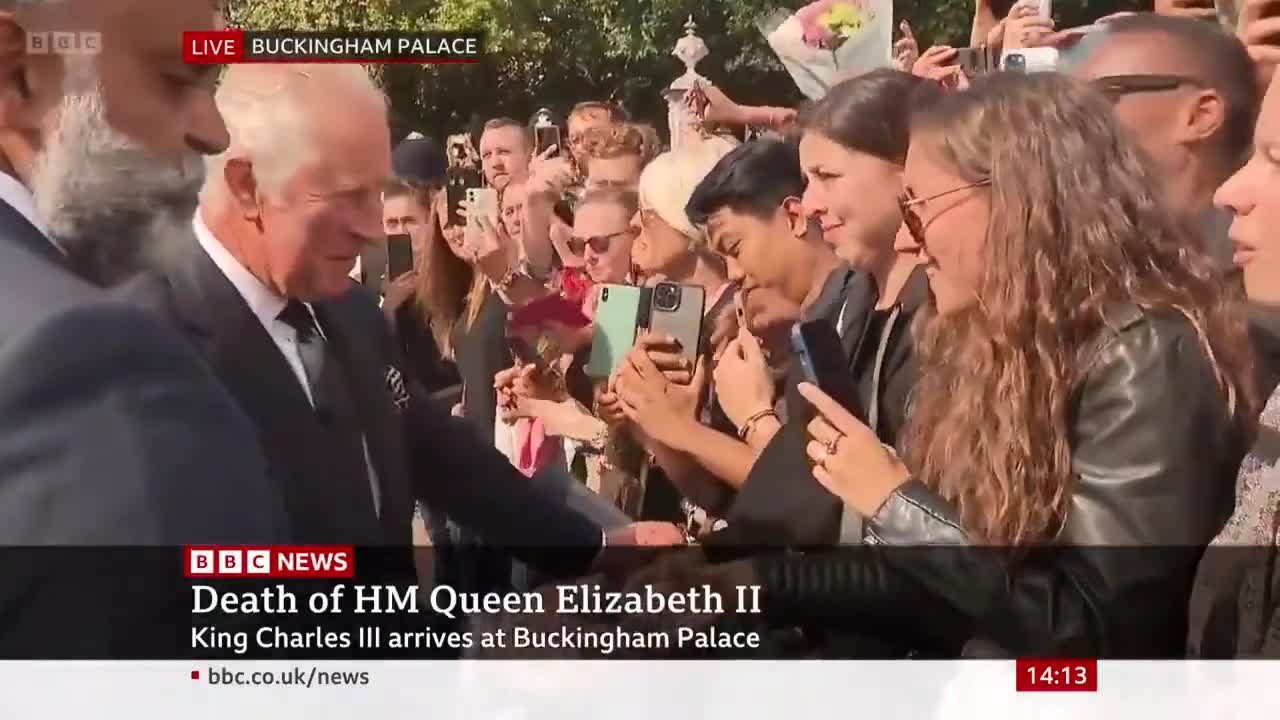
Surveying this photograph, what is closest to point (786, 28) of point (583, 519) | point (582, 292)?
point (582, 292)

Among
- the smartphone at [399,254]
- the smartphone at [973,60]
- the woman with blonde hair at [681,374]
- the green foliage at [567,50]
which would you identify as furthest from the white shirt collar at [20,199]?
the smartphone at [973,60]

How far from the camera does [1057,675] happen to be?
9.21 ft

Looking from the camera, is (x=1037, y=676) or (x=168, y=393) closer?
(x=168, y=393)

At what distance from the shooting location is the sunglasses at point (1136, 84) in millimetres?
2691

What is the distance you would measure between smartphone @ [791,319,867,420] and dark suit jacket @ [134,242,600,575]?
0.49m

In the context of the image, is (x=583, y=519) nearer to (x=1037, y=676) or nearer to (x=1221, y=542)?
(x=1037, y=676)

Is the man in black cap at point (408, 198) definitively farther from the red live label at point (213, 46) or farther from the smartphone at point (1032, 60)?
the smartphone at point (1032, 60)

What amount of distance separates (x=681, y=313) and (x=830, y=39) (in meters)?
0.55

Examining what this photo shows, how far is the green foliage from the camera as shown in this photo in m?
2.70

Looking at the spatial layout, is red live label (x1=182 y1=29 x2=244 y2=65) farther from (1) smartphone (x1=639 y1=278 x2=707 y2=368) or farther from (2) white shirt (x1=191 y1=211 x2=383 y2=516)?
(1) smartphone (x1=639 y1=278 x2=707 y2=368)

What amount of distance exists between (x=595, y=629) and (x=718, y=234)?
0.77 meters

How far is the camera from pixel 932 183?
2.71m

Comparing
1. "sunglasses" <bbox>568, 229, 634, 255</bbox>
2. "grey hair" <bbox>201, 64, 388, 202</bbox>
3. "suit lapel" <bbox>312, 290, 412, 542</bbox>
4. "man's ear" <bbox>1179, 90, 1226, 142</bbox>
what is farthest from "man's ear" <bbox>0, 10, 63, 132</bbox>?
"man's ear" <bbox>1179, 90, 1226, 142</bbox>

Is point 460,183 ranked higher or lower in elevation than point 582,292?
higher
